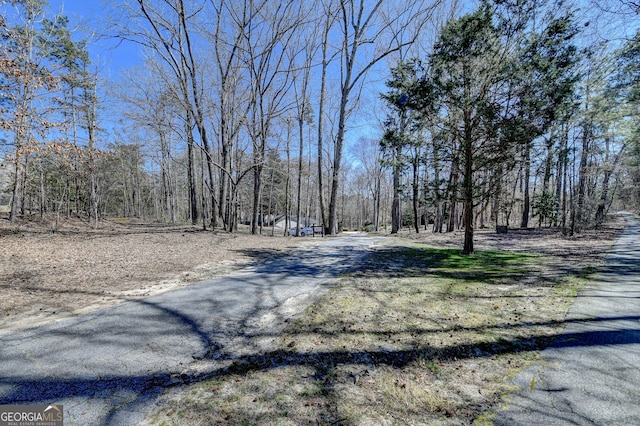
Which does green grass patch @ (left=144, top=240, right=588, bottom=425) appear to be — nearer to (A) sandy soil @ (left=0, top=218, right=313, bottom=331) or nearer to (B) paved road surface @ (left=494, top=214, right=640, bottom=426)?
(B) paved road surface @ (left=494, top=214, right=640, bottom=426)

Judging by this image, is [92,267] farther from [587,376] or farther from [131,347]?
[587,376]

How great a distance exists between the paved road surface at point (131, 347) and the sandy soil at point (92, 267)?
0.67m

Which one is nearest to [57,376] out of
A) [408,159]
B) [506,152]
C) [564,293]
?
[564,293]

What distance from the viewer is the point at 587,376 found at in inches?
96.3

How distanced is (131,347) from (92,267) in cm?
435

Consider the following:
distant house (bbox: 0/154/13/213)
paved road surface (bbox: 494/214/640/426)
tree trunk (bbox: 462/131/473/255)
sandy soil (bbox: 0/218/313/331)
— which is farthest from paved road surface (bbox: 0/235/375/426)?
distant house (bbox: 0/154/13/213)

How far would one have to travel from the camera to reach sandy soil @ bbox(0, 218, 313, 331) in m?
3.90

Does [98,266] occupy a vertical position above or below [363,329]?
above

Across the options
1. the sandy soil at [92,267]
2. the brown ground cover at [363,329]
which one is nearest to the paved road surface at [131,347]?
the brown ground cover at [363,329]

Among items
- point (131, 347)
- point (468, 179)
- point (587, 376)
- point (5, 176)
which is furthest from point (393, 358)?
point (5, 176)

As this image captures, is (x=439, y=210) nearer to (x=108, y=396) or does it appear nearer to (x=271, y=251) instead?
(x=271, y=251)

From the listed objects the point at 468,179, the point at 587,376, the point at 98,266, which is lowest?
the point at 587,376

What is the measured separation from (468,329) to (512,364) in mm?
653

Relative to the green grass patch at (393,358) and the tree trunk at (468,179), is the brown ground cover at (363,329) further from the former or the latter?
the tree trunk at (468,179)
